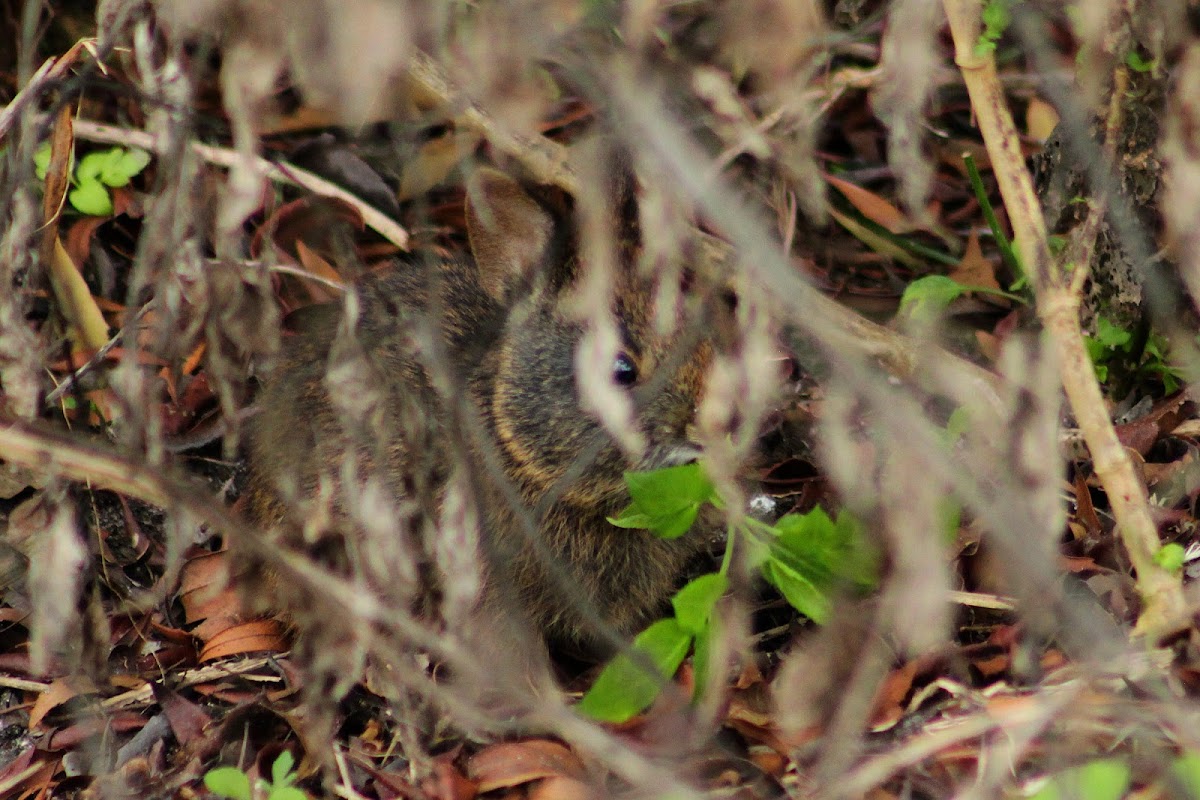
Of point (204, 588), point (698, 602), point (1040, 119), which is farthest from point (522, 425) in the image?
point (1040, 119)

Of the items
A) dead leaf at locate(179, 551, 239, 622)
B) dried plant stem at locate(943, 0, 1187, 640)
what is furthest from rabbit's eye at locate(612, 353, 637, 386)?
dead leaf at locate(179, 551, 239, 622)

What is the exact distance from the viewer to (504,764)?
127 inches

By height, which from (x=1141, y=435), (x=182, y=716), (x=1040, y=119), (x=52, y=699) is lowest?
(x=52, y=699)

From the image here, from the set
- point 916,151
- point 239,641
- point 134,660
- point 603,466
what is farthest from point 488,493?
point 916,151

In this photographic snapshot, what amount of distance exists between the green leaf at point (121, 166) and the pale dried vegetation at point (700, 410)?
0.50m

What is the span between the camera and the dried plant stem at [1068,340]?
238 cm

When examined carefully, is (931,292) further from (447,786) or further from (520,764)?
(447,786)

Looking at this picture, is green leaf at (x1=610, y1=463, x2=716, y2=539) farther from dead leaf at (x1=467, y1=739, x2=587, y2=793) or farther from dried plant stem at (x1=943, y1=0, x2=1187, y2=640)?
dried plant stem at (x1=943, y1=0, x2=1187, y2=640)

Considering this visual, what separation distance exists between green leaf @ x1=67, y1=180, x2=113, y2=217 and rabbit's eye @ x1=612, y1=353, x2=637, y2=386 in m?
2.17

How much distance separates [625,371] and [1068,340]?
1.34m

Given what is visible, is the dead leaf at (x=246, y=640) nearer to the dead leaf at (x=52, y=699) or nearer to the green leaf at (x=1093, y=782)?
the dead leaf at (x=52, y=699)

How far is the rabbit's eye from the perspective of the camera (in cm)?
349

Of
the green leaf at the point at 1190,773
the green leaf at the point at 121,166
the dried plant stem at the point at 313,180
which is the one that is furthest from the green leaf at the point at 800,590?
the green leaf at the point at 121,166

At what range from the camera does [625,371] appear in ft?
11.5
